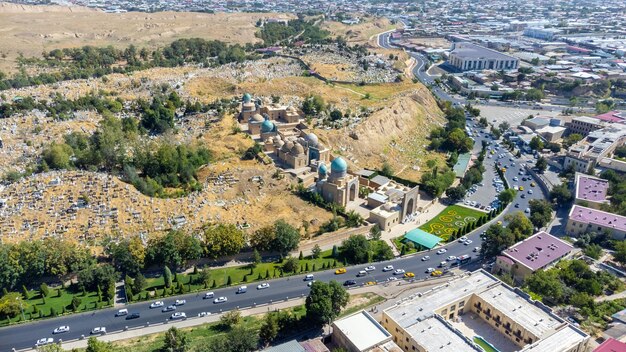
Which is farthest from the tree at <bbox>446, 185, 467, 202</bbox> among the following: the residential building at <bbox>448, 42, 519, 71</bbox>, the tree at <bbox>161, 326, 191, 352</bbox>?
the residential building at <bbox>448, 42, 519, 71</bbox>

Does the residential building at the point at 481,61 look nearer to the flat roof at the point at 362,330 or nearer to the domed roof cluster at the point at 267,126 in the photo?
the domed roof cluster at the point at 267,126

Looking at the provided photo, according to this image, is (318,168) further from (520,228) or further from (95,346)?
(95,346)

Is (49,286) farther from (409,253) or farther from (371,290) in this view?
(409,253)

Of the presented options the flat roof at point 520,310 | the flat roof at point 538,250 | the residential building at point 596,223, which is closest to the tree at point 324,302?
the flat roof at point 520,310

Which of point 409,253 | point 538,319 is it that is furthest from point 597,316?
point 409,253

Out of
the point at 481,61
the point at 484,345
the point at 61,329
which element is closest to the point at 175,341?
the point at 61,329

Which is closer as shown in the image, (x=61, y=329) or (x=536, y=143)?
(x=61, y=329)

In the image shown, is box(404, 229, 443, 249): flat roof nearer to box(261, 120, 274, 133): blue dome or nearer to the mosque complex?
the mosque complex
